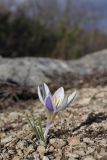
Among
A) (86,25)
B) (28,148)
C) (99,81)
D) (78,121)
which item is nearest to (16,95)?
(99,81)

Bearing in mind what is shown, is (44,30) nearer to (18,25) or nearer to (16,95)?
(18,25)

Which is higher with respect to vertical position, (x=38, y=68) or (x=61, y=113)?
(x=38, y=68)

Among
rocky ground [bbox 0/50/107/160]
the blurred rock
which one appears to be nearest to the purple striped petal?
rocky ground [bbox 0/50/107/160]

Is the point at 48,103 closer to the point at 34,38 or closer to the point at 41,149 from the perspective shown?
the point at 41,149

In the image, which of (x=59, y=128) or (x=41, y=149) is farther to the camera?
(x=59, y=128)

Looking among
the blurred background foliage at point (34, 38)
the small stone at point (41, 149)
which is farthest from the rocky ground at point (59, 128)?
the blurred background foliage at point (34, 38)

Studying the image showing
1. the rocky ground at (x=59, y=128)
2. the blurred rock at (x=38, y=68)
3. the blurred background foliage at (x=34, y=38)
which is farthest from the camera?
the blurred background foliage at (x=34, y=38)

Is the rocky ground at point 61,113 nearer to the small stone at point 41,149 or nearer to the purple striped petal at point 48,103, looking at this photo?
the small stone at point 41,149

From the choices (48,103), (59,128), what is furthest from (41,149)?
(59,128)

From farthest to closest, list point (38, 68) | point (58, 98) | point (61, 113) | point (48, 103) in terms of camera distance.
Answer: point (38, 68) < point (61, 113) < point (58, 98) < point (48, 103)

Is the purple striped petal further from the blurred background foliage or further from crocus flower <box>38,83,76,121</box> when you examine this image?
the blurred background foliage
